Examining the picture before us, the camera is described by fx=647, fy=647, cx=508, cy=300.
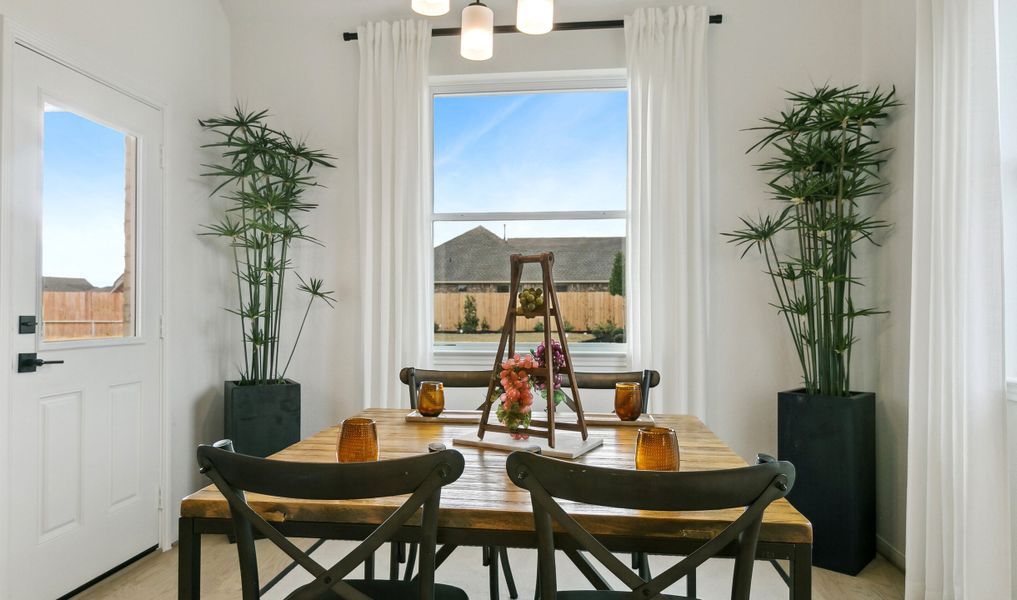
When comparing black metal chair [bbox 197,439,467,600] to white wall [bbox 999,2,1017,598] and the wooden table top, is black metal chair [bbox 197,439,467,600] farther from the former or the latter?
white wall [bbox 999,2,1017,598]

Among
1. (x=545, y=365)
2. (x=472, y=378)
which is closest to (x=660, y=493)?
(x=545, y=365)

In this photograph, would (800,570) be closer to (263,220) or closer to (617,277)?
(617,277)

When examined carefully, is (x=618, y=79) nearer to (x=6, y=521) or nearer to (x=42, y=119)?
(x=42, y=119)

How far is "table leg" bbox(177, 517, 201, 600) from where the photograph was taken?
124 cm

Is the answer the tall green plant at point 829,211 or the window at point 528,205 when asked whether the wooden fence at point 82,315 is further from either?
the tall green plant at point 829,211

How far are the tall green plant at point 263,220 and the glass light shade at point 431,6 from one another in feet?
5.25

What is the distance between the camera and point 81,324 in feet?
8.71

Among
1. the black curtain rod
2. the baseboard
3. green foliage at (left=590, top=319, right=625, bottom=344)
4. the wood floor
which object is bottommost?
the wood floor

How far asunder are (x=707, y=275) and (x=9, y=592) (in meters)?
3.21

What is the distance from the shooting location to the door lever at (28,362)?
92.0 inches

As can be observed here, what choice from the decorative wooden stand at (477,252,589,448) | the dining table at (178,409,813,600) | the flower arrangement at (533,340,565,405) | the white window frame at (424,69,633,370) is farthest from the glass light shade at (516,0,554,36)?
the white window frame at (424,69,633,370)

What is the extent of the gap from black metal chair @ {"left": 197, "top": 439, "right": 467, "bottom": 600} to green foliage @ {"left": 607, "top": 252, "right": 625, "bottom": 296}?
258cm

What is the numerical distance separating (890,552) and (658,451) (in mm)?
2238

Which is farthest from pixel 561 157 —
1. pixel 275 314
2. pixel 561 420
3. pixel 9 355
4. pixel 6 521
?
pixel 6 521
